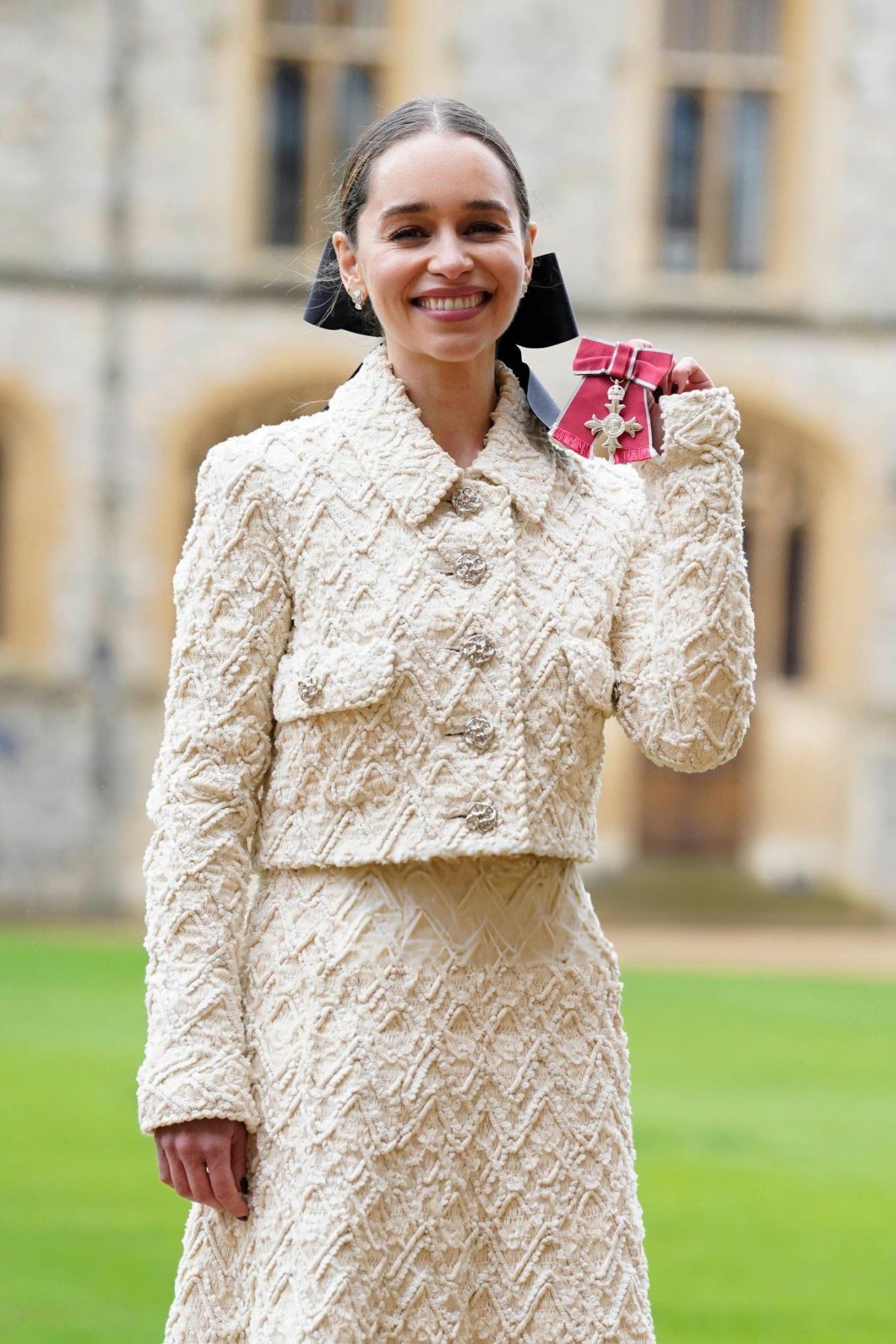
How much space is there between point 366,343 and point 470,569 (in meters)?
11.2

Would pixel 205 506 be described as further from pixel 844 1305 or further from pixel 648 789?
pixel 648 789

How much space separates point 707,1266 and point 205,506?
10.3 ft

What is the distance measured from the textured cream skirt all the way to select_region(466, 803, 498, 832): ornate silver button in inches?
1.7

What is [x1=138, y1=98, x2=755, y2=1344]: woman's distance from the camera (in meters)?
1.92

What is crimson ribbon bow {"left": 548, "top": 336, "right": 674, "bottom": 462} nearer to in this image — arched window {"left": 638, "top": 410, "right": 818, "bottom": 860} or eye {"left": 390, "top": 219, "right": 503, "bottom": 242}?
eye {"left": 390, "top": 219, "right": 503, "bottom": 242}

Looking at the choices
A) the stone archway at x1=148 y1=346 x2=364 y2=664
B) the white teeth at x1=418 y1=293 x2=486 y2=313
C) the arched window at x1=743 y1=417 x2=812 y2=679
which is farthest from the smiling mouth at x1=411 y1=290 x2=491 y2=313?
the arched window at x1=743 y1=417 x2=812 y2=679

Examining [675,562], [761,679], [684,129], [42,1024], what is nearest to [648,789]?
[761,679]

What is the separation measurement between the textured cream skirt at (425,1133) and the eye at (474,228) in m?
0.57

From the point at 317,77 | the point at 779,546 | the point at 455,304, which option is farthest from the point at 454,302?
the point at 317,77

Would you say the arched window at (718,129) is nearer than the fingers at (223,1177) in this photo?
No

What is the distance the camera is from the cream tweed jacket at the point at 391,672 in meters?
1.96

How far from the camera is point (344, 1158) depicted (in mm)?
1903

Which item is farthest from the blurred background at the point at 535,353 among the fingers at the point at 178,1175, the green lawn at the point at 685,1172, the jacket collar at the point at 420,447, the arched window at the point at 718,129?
the fingers at the point at 178,1175

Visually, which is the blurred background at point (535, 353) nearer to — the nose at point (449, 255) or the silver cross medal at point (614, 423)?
the silver cross medal at point (614, 423)
